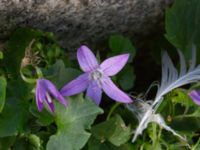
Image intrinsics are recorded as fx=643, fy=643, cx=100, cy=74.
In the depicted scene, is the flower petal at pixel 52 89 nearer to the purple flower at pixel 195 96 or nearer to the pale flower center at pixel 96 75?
the pale flower center at pixel 96 75

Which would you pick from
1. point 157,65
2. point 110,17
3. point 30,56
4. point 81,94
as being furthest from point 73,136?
point 157,65

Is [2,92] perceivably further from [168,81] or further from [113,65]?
[168,81]

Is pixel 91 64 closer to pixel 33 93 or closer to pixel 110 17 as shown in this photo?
pixel 33 93

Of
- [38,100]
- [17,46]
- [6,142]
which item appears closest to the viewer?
[38,100]

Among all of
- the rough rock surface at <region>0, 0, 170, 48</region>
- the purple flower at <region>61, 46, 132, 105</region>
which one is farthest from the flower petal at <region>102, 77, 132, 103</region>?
the rough rock surface at <region>0, 0, 170, 48</region>

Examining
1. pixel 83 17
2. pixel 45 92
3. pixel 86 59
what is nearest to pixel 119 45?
pixel 83 17

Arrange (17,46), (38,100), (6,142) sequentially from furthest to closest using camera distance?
1. (17,46)
2. (6,142)
3. (38,100)
